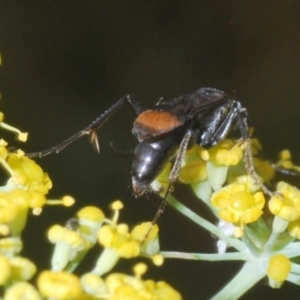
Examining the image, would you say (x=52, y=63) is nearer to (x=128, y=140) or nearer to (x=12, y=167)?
(x=128, y=140)

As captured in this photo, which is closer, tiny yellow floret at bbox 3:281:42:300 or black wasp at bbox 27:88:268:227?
tiny yellow floret at bbox 3:281:42:300

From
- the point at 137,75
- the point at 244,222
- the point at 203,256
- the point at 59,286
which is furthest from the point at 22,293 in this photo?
the point at 137,75

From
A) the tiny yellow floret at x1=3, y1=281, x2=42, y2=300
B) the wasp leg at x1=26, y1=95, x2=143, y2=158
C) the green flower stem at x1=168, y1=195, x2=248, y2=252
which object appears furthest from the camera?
the wasp leg at x1=26, y1=95, x2=143, y2=158

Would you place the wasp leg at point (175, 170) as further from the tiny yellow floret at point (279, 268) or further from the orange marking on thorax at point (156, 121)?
the tiny yellow floret at point (279, 268)

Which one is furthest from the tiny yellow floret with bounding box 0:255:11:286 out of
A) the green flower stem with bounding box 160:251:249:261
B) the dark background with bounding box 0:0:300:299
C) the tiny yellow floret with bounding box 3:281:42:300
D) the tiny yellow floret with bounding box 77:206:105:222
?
the dark background with bounding box 0:0:300:299

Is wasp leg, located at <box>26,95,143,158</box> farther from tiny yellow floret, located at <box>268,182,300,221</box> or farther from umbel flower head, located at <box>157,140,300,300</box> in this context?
tiny yellow floret, located at <box>268,182,300,221</box>

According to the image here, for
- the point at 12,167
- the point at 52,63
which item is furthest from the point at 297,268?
→ the point at 52,63

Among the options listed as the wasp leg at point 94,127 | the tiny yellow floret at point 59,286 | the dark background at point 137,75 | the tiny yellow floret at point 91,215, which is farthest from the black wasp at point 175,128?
the dark background at point 137,75
